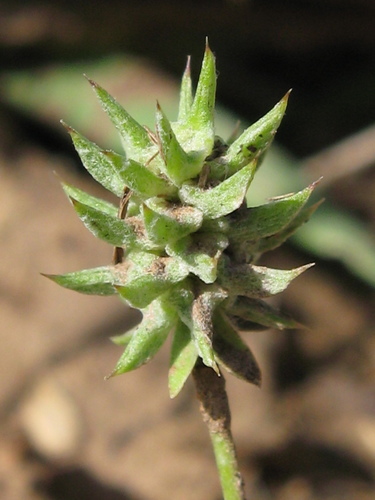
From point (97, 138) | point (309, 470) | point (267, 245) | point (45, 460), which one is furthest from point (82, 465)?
Result: point (267, 245)

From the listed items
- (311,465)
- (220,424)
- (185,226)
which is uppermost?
(185,226)

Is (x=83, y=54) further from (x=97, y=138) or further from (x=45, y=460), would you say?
(x=45, y=460)

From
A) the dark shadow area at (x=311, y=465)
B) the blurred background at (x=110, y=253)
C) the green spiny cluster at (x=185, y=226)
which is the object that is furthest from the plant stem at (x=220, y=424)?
the dark shadow area at (x=311, y=465)

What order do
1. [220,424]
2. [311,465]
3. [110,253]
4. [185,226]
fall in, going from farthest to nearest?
[110,253] < [311,465] < [220,424] < [185,226]

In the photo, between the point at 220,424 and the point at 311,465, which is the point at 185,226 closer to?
the point at 220,424

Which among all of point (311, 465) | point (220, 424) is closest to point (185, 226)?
point (220, 424)

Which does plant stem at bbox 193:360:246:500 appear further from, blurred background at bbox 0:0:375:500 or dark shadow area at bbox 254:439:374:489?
dark shadow area at bbox 254:439:374:489

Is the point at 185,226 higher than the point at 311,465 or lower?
higher

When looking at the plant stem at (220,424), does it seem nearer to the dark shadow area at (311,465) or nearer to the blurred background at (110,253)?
the blurred background at (110,253)
